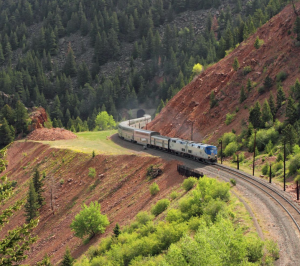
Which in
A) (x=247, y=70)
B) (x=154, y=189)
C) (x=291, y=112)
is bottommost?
(x=154, y=189)

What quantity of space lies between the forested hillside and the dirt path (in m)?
84.4

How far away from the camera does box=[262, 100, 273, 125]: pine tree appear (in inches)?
2253

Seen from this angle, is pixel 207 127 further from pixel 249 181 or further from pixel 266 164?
pixel 249 181

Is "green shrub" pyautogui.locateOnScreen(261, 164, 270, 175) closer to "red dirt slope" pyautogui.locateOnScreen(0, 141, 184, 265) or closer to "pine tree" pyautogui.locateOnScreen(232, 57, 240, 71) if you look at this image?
"red dirt slope" pyautogui.locateOnScreen(0, 141, 184, 265)

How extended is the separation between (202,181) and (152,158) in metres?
21.1

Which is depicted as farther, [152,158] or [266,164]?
[152,158]

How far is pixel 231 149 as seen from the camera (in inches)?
2173

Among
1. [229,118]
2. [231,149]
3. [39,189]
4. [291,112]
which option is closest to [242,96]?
[229,118]

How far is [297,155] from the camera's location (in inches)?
1661

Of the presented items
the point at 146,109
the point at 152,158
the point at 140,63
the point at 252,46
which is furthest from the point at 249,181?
the point at 140,63

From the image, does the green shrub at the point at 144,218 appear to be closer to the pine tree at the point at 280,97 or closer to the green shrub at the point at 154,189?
the green shrub at the point at 154,189

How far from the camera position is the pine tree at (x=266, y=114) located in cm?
5722

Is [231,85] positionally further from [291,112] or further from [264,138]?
[264,138]

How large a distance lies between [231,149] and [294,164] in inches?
548
